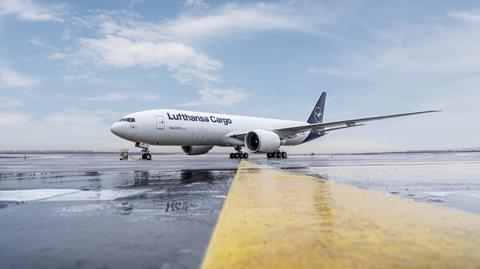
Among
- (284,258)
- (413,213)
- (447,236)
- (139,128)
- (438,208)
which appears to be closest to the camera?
(284,258)

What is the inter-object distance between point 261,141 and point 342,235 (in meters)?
21.1

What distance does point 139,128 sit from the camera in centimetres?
2248

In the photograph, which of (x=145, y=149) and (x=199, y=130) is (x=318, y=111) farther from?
(x=145, y=149)

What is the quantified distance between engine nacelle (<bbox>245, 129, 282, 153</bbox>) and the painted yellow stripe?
757 inches

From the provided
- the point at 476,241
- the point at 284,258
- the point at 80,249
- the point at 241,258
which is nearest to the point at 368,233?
the point at 476,241

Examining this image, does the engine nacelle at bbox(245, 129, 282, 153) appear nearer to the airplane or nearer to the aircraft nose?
the airplane

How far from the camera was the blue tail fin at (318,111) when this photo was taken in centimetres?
3862

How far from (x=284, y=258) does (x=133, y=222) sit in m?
1.76

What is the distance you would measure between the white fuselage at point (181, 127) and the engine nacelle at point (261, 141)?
241cm

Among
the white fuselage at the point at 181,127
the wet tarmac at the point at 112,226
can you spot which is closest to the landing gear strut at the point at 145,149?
the white fuselage at the point at 181,127

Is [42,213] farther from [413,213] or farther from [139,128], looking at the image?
[139,128]

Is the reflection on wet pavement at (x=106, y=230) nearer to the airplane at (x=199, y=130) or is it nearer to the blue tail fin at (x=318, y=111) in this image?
the airplane at (x=199, y=130)

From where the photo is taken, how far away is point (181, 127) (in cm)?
2425

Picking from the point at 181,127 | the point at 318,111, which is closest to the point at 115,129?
the point at 181,127
